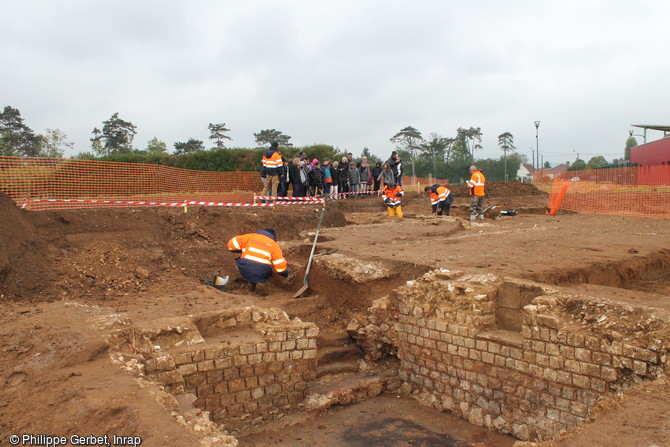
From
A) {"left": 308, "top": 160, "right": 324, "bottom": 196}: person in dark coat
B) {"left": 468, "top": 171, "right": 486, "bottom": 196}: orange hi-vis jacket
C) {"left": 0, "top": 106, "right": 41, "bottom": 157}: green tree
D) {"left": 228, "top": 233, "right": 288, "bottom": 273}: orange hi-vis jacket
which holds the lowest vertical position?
{"left": 228, "top": 233, "right": 288, "bottom": 273}: orange hi-vis jacket

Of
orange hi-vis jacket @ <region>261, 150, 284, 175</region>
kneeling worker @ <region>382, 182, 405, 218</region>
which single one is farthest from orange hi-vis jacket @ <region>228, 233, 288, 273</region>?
kneeling worker @ <region>382, 182, 405, 218</region>

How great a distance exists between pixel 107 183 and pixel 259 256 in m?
8.19

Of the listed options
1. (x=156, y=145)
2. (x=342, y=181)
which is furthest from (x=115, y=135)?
(x=342, y=181)

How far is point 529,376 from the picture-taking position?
5.81m

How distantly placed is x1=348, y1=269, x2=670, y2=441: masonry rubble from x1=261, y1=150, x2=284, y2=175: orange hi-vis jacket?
856 centimetres

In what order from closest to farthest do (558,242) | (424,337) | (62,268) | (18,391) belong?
1. (18,391)
2. (424,337)
3. (62,268)
4. (558,242)

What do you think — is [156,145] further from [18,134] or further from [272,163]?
[272,163]

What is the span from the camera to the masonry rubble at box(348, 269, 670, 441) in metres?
5.05

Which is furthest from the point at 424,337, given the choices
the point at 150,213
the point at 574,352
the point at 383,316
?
the point at 150,213

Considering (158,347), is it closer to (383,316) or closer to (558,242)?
(383,316)

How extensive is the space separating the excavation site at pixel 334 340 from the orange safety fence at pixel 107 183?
283cm

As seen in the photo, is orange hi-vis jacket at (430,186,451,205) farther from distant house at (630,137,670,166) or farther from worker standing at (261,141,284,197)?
distant house at (630,137,670,166)

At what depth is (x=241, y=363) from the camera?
604 cm

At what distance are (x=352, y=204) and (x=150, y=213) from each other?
9.66 metres
